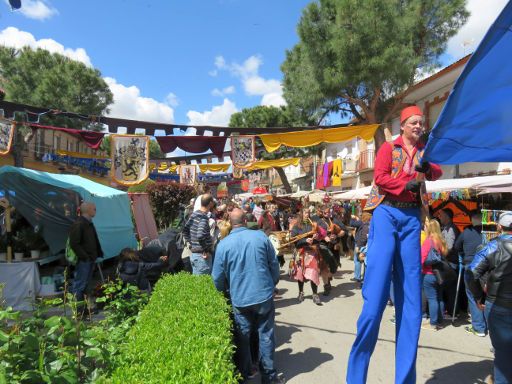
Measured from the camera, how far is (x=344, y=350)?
430 cm

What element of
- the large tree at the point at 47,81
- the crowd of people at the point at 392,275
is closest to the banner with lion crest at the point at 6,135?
the crowd of people at the point at 392,275

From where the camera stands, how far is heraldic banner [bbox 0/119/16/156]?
26.1ft

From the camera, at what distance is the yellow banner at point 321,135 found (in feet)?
26.3

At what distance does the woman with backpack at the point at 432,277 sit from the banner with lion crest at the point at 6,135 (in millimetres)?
8631

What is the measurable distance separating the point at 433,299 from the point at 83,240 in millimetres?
5707

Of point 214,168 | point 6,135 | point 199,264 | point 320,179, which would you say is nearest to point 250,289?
point 199,264

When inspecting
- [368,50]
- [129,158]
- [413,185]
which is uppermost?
[368,50]

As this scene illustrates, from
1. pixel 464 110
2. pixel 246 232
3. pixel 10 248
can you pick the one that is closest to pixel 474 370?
pixel 246 232

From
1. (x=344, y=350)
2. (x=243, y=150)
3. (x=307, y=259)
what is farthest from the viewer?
(x=243, y=150)

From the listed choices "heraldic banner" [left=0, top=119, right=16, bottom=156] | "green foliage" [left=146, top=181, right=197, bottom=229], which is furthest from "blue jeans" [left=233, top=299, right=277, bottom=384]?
"green foliage" [left=146, top=181, right=197, bottom=229]

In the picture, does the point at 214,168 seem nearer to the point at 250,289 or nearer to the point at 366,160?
the point at 366,160

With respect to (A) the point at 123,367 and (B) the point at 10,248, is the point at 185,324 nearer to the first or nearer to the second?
(A) the point at 123,367

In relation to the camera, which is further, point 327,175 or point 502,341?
point 327,175

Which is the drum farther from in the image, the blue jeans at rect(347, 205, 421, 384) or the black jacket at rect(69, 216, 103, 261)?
the blue jeans at rect(347, 205, 421, 384)
